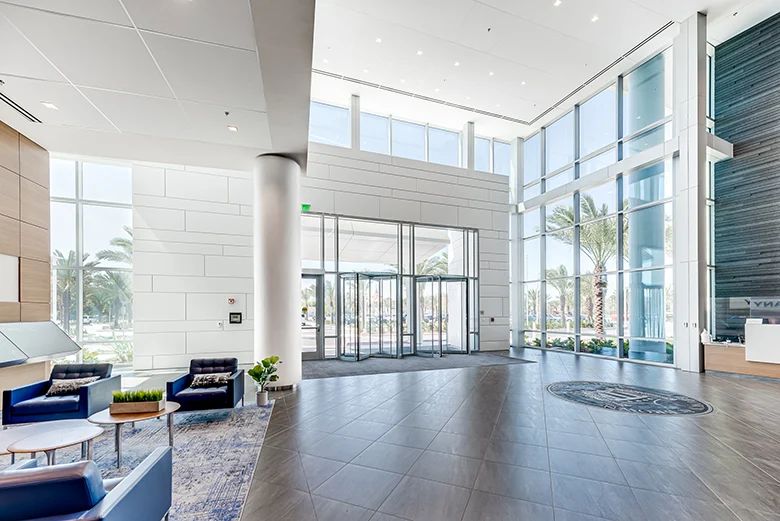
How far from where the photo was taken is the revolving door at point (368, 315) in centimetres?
1100

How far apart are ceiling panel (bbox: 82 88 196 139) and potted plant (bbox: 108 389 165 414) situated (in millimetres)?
3902

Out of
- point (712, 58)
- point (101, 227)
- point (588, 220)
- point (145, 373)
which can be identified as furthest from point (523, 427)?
point (712, 58)

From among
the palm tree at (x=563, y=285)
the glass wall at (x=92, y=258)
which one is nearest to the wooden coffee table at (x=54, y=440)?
the glass wall at (x=92, y=258)

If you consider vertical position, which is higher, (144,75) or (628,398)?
(144,75)

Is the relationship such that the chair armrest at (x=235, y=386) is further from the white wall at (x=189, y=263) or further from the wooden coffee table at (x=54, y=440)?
the white wall at (x=189, y=263)

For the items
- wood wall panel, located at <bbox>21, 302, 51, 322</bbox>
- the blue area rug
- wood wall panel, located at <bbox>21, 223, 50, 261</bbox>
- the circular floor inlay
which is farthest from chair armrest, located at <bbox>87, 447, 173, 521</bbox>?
wood wall panel, located at <bbox>21, 223, 50, 261</bbox>

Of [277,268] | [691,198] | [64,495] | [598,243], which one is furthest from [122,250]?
[691,198]

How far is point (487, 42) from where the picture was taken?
9.25 m

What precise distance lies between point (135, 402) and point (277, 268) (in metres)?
3.35

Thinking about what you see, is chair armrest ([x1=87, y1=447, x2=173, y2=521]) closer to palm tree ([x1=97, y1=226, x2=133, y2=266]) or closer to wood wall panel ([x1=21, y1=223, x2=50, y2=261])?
wood wall panel ([x1=21, y1=223, x2=50, y2=261])

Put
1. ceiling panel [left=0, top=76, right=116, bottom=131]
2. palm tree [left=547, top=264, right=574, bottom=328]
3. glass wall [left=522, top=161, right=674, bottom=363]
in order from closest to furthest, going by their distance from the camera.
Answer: ceiling panel [left=0, top=76, right=116, bottom=131], glass wall [left=522, top=161, right=674, bottom=363], palm tree [left=547, top=264, right=574, bottom=328]

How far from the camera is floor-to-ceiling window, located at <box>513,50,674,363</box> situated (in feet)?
32.7

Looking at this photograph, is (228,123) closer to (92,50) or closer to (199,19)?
(92,50)

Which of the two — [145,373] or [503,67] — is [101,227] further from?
[503,67]
